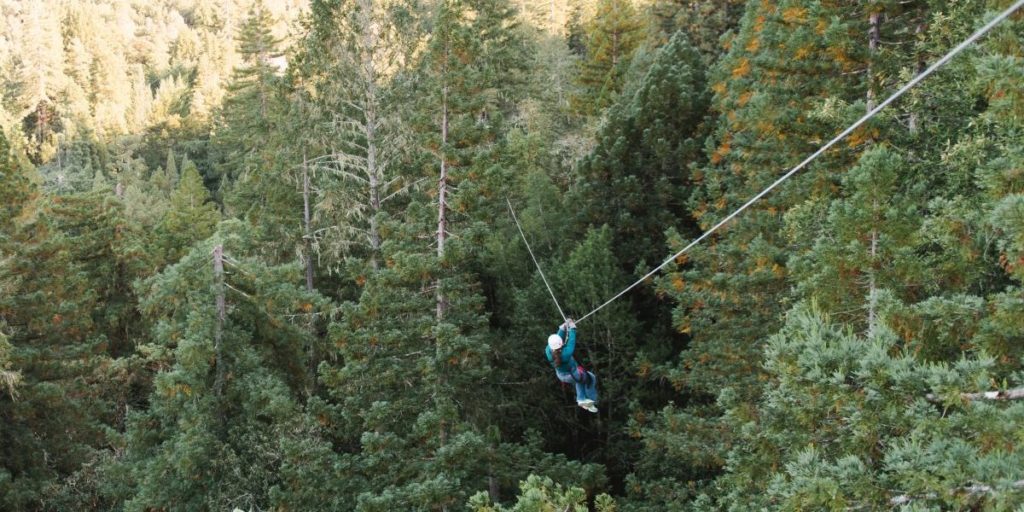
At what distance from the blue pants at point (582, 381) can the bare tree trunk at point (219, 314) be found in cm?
674

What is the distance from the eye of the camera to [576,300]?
17.0 meters

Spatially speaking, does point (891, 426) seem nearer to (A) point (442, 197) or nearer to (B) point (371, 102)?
(A) point (442, 197)

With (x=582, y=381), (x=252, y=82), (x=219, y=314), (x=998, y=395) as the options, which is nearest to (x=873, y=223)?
(x=998, y=395)

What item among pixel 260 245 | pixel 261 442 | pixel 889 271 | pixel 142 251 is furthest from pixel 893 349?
pixel 142 251

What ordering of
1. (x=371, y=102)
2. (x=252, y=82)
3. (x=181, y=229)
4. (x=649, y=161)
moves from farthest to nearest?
(x=252, y=82) → (x=181, y=229) → (x=649, y=161) → (x=371, y=102)

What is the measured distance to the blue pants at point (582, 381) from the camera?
11.7 meters

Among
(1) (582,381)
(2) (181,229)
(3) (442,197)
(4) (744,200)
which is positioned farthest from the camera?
(2) (181,229)

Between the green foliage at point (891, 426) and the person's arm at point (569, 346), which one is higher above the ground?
the green foliage at point (891, 426)

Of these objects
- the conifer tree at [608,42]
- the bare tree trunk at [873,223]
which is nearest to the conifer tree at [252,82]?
the conifer tree at [608,42]

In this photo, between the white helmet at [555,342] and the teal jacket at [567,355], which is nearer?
the white helmet at [555,342]

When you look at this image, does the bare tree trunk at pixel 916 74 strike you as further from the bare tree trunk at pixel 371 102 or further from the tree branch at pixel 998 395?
the bare tree trunk at pixel 371 102

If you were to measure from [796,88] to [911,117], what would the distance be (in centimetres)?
199

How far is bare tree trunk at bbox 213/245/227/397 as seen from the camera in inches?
569

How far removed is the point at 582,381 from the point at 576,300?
16.6 ft
